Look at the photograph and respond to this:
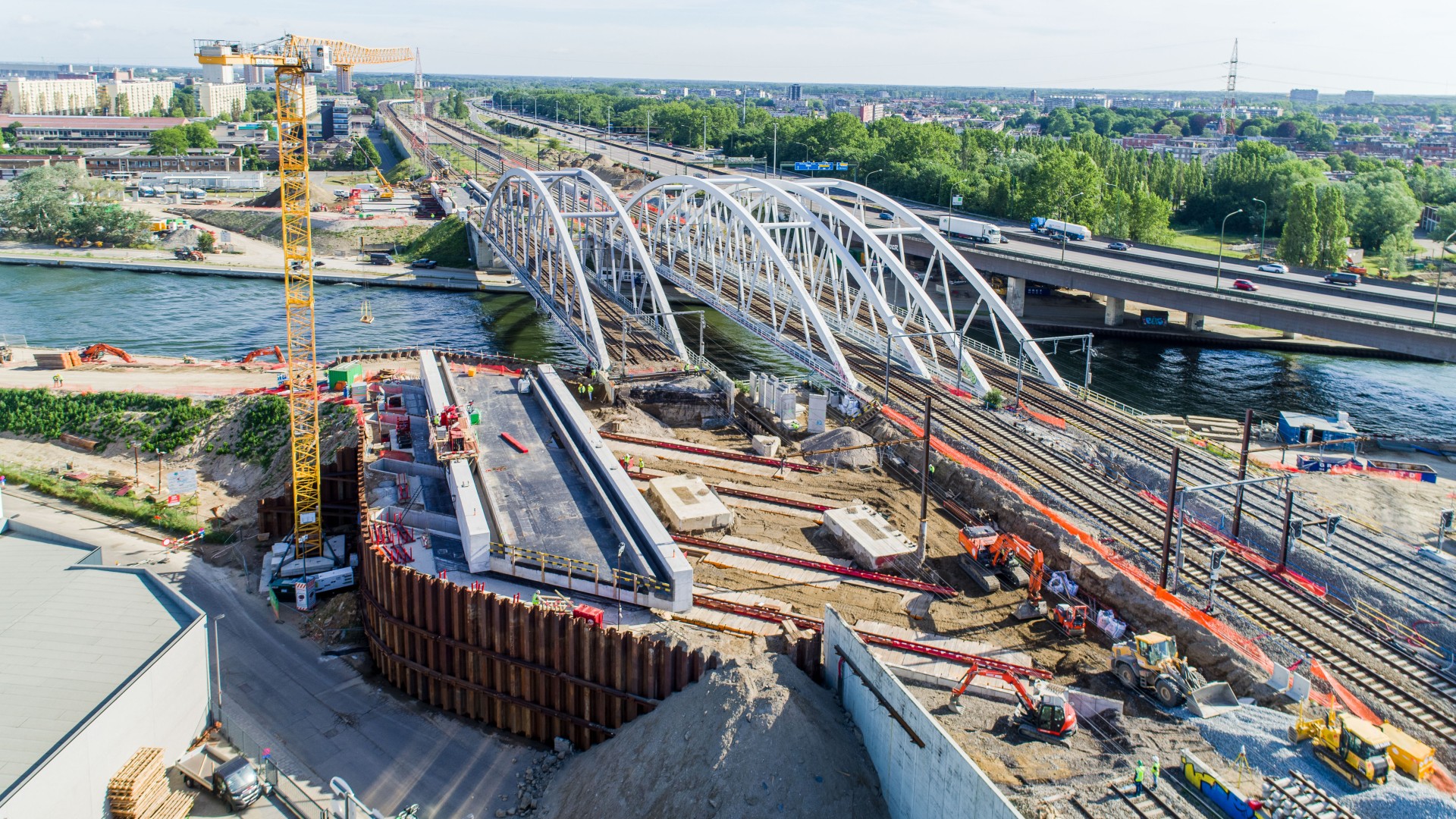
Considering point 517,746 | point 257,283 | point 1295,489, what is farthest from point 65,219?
point 1295,489

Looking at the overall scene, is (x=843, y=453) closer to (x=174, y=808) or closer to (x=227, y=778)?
(x=227, y=778)

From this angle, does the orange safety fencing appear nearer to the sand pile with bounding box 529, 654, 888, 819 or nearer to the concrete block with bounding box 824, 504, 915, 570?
the concrete block with bounding box 824, 504, 915, 570

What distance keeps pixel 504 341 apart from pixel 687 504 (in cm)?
5092

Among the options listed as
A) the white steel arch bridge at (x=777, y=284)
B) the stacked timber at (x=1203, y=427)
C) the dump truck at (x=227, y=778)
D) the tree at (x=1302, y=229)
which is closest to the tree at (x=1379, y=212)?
the tree at (x=1302, y=229)

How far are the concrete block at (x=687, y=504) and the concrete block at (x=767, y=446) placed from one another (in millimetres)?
7168

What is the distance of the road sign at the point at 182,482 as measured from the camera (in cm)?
5116

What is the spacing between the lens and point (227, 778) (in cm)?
2986

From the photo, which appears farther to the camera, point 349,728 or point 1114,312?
point 1114,312

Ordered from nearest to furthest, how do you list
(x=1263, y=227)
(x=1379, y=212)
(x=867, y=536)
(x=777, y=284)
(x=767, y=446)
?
(x=867, y=536)
(x=767, y=446)
(x=777, y=284)
(x=1263, y=227)
(x=1379, y=212)

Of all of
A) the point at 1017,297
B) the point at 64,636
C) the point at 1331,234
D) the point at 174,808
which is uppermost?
the point at 1331,234

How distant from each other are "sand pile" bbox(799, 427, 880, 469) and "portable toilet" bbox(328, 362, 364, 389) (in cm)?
2534

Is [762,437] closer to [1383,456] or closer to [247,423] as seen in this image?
[247,423]

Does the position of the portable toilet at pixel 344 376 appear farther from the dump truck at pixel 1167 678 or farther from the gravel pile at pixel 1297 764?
the gravel pile at pixel 1297 764

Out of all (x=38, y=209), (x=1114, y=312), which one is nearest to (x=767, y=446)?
(x=1114, y=312)
